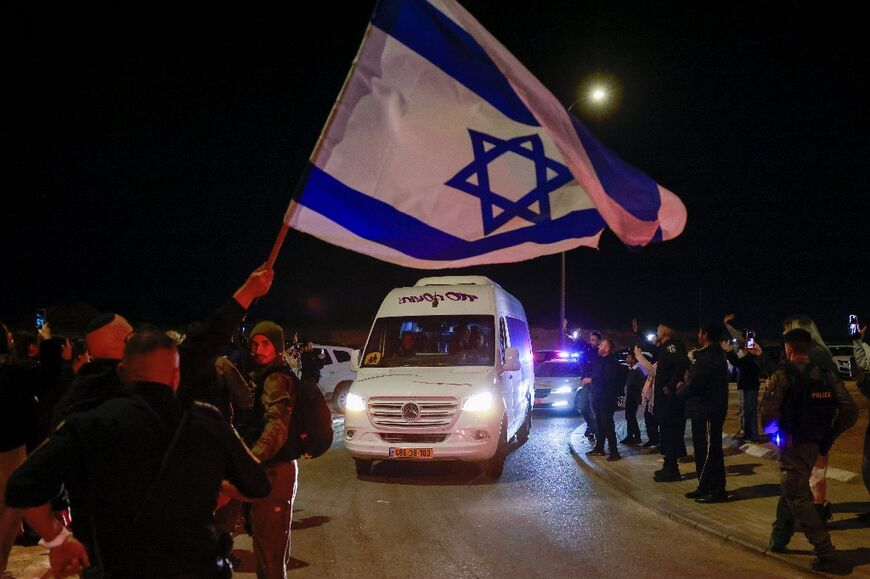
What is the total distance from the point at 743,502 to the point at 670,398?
2.04 metres

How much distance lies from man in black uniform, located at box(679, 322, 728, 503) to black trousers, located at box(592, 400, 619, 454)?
303cm

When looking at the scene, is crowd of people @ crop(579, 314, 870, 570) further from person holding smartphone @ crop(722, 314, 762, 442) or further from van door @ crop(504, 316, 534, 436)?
van door @ crop(504, 316, 534, 436)

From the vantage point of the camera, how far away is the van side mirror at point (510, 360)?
437 inches

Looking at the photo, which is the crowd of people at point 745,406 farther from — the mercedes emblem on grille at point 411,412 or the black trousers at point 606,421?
the mercedes emblem on grille at point 411,412

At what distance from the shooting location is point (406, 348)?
11.8 metres

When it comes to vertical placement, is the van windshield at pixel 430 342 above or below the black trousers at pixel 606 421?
above

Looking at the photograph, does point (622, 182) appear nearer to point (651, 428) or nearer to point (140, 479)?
point (140, 479)

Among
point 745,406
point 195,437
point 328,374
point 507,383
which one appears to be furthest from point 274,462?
point 328,374

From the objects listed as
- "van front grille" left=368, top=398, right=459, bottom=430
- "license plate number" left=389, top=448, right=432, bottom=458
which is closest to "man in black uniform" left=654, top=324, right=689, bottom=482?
"van front grille" left=368, top=398, right=459, bottom=430

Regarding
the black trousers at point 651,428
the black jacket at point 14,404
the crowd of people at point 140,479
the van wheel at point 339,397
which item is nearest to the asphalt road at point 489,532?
the black jacket at point 14,404

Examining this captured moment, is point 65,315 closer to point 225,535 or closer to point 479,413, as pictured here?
point 479,413

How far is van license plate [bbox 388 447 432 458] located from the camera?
10.4m

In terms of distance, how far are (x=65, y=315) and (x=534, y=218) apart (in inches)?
2290

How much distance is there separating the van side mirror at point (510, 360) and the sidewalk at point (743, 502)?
1.94 metres
